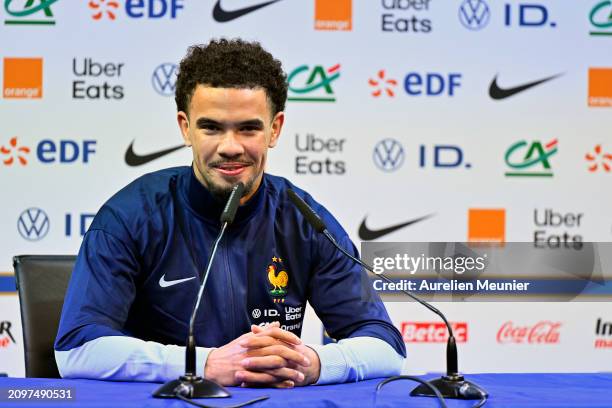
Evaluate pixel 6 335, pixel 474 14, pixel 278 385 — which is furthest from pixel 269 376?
pixel 474 14

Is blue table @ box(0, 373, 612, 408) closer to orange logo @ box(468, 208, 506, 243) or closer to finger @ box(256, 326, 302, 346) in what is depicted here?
finger @ box(256, 326, 302, 346)

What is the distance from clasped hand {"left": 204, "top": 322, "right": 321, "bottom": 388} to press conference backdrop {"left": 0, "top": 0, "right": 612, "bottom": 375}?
2.04 m

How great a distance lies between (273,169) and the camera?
3.94 meters

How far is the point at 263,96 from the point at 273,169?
1.68 meters

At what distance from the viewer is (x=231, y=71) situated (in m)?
2.24

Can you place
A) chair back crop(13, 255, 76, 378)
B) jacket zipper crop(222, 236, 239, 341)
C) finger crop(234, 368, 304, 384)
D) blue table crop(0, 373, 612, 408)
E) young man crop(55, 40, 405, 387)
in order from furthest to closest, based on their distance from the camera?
chair back crop(13, 255, 76, 378) < jacket zipper crop(222, 236, 239, 341) < young man crop(55, 40, 405, 387) < finger crop(234, 368, 304, 384) < blue table crop(0, 373, 612, 408)

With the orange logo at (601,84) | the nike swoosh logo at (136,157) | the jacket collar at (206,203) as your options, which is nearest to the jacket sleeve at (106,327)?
the jacket collar at (206,203)

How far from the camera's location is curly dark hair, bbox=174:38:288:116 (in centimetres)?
223

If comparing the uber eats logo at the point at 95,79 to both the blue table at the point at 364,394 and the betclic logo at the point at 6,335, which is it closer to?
the betclic logo at the point at 6,335

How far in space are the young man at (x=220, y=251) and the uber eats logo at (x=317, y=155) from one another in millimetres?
1444

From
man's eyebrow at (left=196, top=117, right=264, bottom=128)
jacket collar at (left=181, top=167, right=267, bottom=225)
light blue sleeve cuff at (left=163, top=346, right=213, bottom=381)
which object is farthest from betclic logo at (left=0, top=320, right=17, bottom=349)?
light blue sleeve cuff at (left=163, top=346, right=213, bottom=381)

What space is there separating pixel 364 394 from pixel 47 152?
261 centimetres

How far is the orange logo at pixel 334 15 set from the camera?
391cm
